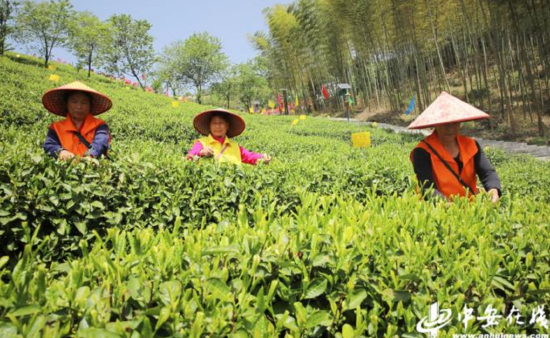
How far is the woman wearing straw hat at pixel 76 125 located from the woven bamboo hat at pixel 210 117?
108 cm

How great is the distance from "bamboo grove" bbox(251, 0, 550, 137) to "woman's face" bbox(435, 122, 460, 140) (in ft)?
45.3

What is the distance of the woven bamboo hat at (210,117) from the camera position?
157 inches

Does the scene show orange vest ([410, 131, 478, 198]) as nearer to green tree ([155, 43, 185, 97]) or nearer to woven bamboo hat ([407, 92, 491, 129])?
woven bamboo hat ([407, 92, 491, 129])

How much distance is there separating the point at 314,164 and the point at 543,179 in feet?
14.5

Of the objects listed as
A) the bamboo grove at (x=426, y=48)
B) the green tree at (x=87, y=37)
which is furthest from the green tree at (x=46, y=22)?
the bamboo grove at (x=426, y=48)

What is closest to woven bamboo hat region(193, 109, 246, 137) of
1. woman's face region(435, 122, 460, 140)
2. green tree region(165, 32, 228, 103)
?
woman's face region(435, 122, 460, 140)

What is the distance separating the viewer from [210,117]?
13.5ft

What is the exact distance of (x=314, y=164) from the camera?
12.6 feet

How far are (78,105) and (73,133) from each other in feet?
1.10

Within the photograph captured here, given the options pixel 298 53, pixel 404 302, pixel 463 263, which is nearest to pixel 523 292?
pixel 463 263

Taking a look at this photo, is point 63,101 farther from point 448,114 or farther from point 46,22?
point 46,22

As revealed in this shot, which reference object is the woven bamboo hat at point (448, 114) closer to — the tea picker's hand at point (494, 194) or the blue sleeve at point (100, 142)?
the tea picker's hand at point (494, 194)

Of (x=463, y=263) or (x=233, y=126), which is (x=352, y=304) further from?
(x=233, y=126)

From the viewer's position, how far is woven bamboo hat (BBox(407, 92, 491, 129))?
8.75 ft
